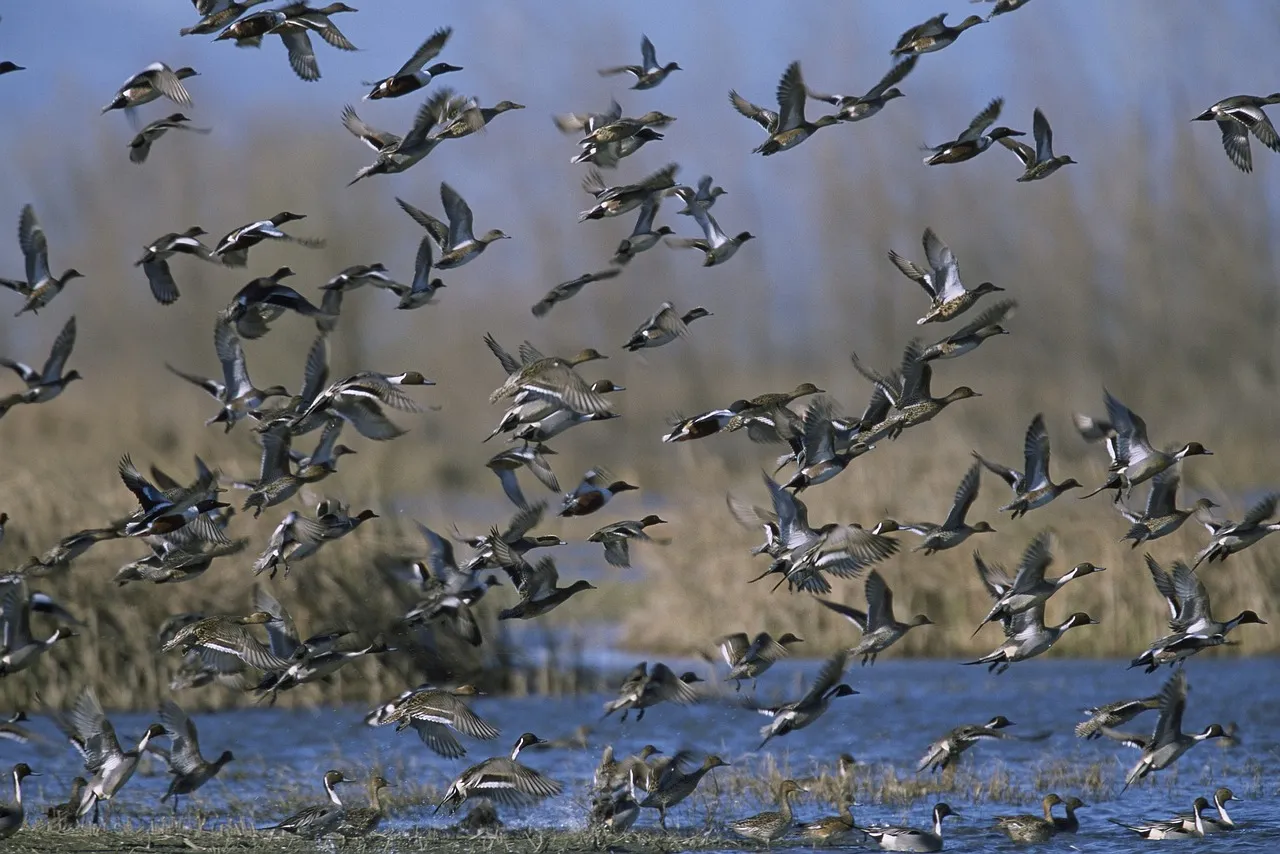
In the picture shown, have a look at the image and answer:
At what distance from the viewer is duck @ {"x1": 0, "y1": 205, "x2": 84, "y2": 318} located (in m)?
12.7

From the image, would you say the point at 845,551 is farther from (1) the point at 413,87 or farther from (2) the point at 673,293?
(2) the point at 673,293

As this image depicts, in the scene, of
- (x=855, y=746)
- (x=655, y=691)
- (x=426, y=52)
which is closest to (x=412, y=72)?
(x=426, y=52)

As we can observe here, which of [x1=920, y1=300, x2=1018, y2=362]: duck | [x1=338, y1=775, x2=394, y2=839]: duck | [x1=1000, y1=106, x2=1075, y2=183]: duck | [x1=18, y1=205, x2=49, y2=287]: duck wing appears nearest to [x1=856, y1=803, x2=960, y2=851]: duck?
[x1=920, y1=300, x2=1018, y2=362]: duck

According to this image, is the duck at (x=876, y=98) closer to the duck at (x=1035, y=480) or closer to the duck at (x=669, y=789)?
the duck at (x=1035, y=480)

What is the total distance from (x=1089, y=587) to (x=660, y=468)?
23.9 meters

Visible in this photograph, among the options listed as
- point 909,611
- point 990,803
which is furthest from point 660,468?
point 990,803

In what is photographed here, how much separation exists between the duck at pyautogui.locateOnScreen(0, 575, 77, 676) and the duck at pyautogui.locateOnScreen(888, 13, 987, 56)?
738 cm

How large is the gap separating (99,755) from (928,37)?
7802 mm

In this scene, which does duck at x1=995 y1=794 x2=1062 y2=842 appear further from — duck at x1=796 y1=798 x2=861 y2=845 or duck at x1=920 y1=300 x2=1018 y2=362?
duck at x1=920 y1=300 x2=1018 y2=362

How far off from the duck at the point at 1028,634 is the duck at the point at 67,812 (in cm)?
649

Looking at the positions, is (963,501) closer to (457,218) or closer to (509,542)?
(509,542)

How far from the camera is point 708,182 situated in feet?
43.7

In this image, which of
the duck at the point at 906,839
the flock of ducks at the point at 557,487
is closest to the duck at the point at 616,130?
the flock of ducks at the point at 557,487

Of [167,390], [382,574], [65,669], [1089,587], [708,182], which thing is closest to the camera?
[708,182]
